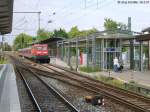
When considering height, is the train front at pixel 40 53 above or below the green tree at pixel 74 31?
below

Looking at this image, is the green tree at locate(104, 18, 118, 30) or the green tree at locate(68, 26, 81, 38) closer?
the green tree at locate(104, 18, 118, 30)

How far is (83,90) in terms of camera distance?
2327cm

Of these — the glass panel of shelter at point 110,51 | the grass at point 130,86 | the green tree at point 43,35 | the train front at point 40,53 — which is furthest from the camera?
the green tree at point 43,35

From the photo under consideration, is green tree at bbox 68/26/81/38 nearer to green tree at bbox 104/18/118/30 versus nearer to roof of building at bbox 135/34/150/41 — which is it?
green tree at bbox 104/18/118/30

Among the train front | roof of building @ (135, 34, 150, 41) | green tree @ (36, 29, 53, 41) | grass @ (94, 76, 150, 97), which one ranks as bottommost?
grass @ (94, 76, 150, 97)

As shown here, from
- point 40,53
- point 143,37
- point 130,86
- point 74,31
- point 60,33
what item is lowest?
point 130,86

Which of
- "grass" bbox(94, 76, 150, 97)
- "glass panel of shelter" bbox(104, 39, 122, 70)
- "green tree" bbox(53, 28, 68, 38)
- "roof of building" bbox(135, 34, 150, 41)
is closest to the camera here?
"grass" bbox(94, 76, 150, 97)

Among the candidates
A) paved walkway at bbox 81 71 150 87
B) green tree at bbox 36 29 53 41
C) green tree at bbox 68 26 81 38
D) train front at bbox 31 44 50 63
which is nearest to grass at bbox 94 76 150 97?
paved walkway at bbox 81 71 150 87

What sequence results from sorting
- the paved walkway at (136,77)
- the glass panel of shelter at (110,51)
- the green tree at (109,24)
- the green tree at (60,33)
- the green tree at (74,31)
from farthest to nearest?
the green tree at (60,33) → the green tree at (74,31) → the green tree at (109,24) → the glass panel of shelter at (110,51) → the paved walkway at (136,77)

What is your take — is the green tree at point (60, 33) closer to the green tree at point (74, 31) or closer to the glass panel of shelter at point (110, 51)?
the green tree at point (74, 31)

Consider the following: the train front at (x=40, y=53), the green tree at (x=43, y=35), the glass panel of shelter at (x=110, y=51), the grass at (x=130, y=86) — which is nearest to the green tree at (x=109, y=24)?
the green tree at (x=43, y=35)

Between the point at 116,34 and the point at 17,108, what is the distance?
2709 centimetres

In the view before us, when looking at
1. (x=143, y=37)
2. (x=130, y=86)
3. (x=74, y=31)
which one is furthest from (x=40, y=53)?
(x=74, y=31)

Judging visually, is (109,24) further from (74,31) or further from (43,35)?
(43,35)
